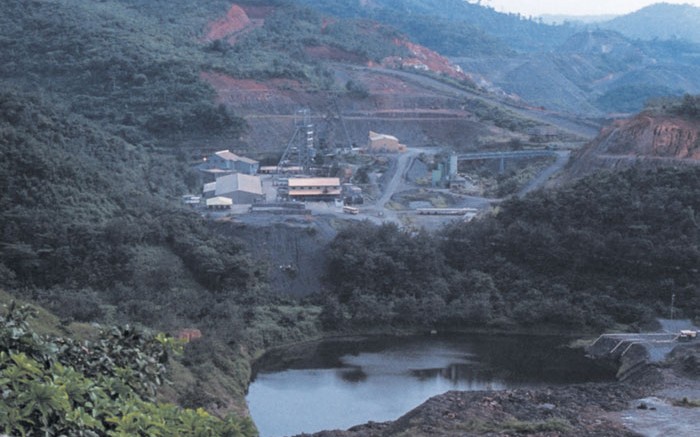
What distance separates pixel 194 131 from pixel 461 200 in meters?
14.1

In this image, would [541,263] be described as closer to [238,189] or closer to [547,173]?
[547,173]

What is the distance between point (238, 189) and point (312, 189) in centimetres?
311

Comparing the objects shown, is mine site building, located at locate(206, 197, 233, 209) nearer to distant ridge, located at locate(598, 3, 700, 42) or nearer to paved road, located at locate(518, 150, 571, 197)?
paved road, located at locate(518, 150, 571, 197)

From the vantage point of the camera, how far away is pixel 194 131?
48.5 m

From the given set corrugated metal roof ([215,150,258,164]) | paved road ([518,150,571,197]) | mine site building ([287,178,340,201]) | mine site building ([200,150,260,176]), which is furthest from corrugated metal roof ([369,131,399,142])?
mine site building ([287,178,340,201])

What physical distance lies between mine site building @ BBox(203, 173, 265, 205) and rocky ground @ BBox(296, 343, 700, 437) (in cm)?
1801

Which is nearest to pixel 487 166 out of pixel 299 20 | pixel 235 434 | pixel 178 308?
pixel 178 308

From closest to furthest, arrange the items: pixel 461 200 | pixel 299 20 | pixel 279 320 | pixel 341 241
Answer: pixel 279 320, pixel 341 241, pixel 461 200, pixel 299 20

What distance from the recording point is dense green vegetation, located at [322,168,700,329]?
106 feet

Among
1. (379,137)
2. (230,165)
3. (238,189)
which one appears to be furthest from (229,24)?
(238,189)

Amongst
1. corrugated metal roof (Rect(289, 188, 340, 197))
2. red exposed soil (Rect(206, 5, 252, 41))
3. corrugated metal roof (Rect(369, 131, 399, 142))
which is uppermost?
red exposed soil (Rect(206, 5, 252, 41))

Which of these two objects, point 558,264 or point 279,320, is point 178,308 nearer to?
point 279,320

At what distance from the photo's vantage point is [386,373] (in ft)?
89.1

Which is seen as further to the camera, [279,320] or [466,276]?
[466,276]
